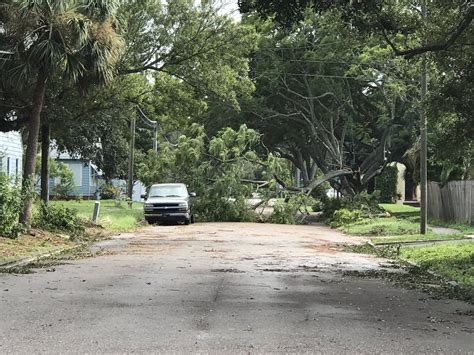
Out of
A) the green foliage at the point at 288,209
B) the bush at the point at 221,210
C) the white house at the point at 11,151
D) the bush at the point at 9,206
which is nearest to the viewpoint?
the bush at the point at 9,206

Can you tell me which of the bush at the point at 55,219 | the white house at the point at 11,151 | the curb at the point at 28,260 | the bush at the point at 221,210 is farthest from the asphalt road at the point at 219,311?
the bush at the point at 221,210

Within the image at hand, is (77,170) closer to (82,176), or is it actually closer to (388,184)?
(82,176)

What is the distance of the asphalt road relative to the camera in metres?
6.36

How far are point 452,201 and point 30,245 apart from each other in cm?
1947

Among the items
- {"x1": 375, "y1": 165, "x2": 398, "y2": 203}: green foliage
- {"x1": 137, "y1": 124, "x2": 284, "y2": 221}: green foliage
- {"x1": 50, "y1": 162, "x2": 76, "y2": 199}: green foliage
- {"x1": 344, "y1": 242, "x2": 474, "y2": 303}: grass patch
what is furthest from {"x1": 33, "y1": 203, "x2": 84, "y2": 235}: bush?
{"x1": 375, "y1": 165, "x2": 398, "y2": 203}: green foliage

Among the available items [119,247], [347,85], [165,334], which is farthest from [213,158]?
[165,334]

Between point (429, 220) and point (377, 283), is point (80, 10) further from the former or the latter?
point (429, 220)

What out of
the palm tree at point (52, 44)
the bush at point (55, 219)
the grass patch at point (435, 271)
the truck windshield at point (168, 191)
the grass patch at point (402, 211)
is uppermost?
the palm tree at point (52, 44)

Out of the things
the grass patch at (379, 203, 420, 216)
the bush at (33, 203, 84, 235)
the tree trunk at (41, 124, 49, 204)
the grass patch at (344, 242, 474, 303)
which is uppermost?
the tree trunk at (41, 124, 49, 204)

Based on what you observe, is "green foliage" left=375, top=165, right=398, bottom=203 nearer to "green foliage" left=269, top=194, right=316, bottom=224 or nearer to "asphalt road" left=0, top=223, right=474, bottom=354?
"green foliage" left=269, top=194, right=316, bottom=224

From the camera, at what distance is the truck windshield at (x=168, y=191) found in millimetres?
28906

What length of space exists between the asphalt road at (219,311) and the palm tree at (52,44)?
19.7 ft

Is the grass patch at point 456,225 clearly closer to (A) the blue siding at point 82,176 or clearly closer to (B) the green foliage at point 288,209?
Answer: (B) the green foliage at point 288,209

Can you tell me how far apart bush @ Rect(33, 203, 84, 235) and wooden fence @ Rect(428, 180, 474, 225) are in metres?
15.9
